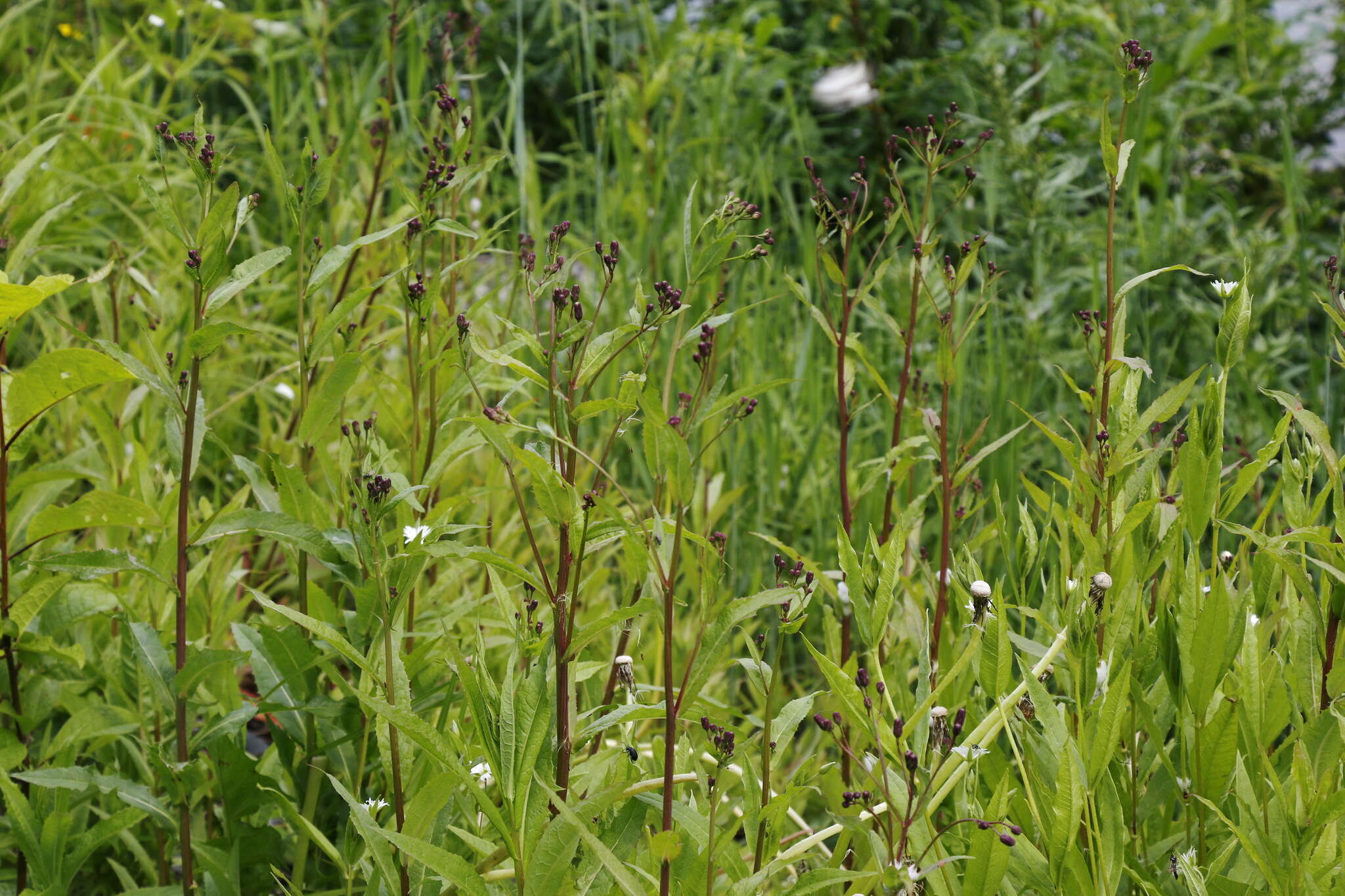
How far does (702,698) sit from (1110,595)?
0.46 meters

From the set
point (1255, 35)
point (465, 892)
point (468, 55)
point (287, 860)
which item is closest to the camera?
point (465, 892)

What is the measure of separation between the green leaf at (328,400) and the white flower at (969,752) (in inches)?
31.9

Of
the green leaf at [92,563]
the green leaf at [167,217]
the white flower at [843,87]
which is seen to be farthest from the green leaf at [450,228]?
the white flower at [843,87]

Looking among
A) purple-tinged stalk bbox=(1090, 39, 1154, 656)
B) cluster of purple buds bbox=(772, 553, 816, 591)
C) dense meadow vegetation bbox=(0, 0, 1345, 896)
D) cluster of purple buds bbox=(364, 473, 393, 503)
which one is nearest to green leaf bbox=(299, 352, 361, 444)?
dense meadow vegetation bbox=(0, 0, 1345, 896)

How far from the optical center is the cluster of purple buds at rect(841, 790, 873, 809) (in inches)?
42.8

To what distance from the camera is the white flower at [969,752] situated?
1146 mm

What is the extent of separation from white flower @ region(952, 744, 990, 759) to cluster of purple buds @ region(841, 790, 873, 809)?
0.33 ft

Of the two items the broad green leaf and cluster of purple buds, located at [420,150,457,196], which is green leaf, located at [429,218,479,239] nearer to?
cluster of purple buds, located at [420,150,457,196]

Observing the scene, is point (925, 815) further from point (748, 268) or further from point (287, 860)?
point (748, 268)

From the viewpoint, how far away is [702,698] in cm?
123

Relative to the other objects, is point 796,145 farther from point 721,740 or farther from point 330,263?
point 721,740

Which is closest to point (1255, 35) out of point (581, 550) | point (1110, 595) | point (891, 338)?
point (891, 338)

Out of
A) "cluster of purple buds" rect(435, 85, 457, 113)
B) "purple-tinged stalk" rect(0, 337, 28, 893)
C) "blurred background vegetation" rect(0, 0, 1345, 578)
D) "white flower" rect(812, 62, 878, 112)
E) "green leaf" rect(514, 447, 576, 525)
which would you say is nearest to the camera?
"green leaf" rect(514, 447, 576, 525)

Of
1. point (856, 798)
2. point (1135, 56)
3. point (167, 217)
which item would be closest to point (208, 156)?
point (167, 217)
